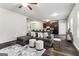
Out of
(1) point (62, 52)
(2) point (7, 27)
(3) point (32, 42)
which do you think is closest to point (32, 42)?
(3) point (32, 42)

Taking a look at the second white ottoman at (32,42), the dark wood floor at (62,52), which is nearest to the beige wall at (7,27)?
the second white ottoman at (32,42)

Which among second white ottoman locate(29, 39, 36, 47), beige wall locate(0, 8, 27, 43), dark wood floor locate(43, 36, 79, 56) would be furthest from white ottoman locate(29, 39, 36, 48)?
beige wall locate(0, 8, 27, 43)

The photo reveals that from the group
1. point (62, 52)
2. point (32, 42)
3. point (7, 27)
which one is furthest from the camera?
point (7, 27)

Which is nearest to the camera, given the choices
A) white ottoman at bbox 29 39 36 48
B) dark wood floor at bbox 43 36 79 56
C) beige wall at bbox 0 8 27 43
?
dark wood floor at bbox 43 36 79 56

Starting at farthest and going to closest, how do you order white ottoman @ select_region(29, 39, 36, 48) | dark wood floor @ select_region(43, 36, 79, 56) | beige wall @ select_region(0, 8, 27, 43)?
beige wall @ select_region(0, 8, 27, 43)
white ottoman @ select_region(29, 39, 36, 48)
dark wood floor @ select_region(43, 36, 79, 56)

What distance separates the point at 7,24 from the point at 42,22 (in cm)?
247

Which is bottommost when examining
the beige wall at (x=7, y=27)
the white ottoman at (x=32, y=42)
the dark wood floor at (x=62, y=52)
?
the dark wood floor at (x=62, y=52)

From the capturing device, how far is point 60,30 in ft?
8.84

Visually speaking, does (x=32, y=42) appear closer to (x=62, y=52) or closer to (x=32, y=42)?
(x=32, y=42)

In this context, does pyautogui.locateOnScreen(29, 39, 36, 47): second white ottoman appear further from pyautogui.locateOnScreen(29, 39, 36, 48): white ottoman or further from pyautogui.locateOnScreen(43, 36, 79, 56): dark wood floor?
pyautogui.locateOnScreen(43, 36, 79, 56): dark wood floor

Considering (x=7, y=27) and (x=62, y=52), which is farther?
(x=7, y=27)

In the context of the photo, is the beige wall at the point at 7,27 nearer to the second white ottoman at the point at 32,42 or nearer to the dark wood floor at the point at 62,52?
the second white ottoman at the point at 32,42

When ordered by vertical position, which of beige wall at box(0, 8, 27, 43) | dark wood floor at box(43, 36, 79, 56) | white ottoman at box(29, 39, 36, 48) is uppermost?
beige wall at box(0, 8, 27, 43)

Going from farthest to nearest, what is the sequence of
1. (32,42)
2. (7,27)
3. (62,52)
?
1. (7,27)
2. (32,42)
3. (62,52)
